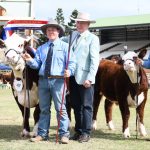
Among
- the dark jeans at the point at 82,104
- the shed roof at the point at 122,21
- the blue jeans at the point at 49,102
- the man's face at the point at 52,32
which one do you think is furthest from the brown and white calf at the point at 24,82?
the shed roof at the point at 122,21

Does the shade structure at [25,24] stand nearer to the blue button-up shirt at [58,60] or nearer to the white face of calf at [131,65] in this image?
the blue button-up shirt at [58,60]

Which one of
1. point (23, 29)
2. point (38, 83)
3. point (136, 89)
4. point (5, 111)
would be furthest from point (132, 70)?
point (5, 111)

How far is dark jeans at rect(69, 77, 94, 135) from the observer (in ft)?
26.1

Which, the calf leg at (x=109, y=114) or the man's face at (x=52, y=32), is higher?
the man's face at (x=52, y=32)

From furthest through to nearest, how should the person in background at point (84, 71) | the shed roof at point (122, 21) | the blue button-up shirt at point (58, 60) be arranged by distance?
the shed roof at point (122, 21) → the person in background at point (84, 71) → the blue button-up shirt at point (58, 60)

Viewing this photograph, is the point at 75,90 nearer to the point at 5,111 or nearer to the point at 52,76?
the point at 52,76

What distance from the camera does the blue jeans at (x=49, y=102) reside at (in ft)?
25.2

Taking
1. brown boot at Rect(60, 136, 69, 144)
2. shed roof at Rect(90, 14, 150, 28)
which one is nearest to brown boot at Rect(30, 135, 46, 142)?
brown boot at Rect(60, 136, 69, 144)

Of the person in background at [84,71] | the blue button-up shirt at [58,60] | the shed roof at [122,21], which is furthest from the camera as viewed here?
the shed roof at [122,21]

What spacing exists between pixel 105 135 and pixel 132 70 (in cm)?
146

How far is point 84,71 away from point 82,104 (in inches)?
23.8

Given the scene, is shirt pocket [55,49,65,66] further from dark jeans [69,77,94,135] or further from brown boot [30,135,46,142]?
brown boot [30,135,46,142]

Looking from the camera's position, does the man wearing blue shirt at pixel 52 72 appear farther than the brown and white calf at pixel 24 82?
No

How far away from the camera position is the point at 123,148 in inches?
292
